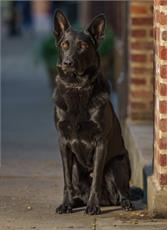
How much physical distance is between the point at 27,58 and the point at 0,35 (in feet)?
35.2

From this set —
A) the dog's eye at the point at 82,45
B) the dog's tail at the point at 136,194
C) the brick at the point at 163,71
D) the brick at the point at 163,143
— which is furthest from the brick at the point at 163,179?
the dog's eye at the point at 82,45

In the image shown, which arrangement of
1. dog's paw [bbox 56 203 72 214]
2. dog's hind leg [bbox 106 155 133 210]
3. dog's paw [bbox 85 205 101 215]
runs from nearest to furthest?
dog's paw [bbox 85 205 101 215] → dog's paw [bbox 56 203 72 214] → dog's hind leg [bbox 106 155 133 210]

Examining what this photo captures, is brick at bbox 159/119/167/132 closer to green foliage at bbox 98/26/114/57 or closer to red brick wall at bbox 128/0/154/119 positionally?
red brick wall at bbox 128/0/154/119

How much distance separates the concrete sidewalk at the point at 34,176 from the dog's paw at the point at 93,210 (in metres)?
0.04

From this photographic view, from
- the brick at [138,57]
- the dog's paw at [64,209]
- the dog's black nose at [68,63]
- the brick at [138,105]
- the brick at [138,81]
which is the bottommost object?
the dog's paw at [64,209]

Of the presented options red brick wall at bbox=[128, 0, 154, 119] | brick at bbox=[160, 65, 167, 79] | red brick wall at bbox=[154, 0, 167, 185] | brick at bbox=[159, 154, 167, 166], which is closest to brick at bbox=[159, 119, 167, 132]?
red brick wall at bbox=[154, 0, 167, 185]

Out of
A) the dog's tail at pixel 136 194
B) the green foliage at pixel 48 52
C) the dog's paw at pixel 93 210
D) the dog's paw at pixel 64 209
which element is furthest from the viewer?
the green foliage at pixel 48 52

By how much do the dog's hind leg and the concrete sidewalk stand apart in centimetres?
11

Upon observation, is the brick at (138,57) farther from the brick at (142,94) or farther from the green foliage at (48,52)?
the green foliage at (48,52)

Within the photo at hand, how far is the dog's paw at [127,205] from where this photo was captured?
7.63 metres

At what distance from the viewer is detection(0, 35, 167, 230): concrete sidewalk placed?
7.18m

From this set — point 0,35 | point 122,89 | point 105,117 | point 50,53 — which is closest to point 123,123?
point 122,89

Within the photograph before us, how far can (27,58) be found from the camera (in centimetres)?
2598

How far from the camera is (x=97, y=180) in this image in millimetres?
7500
